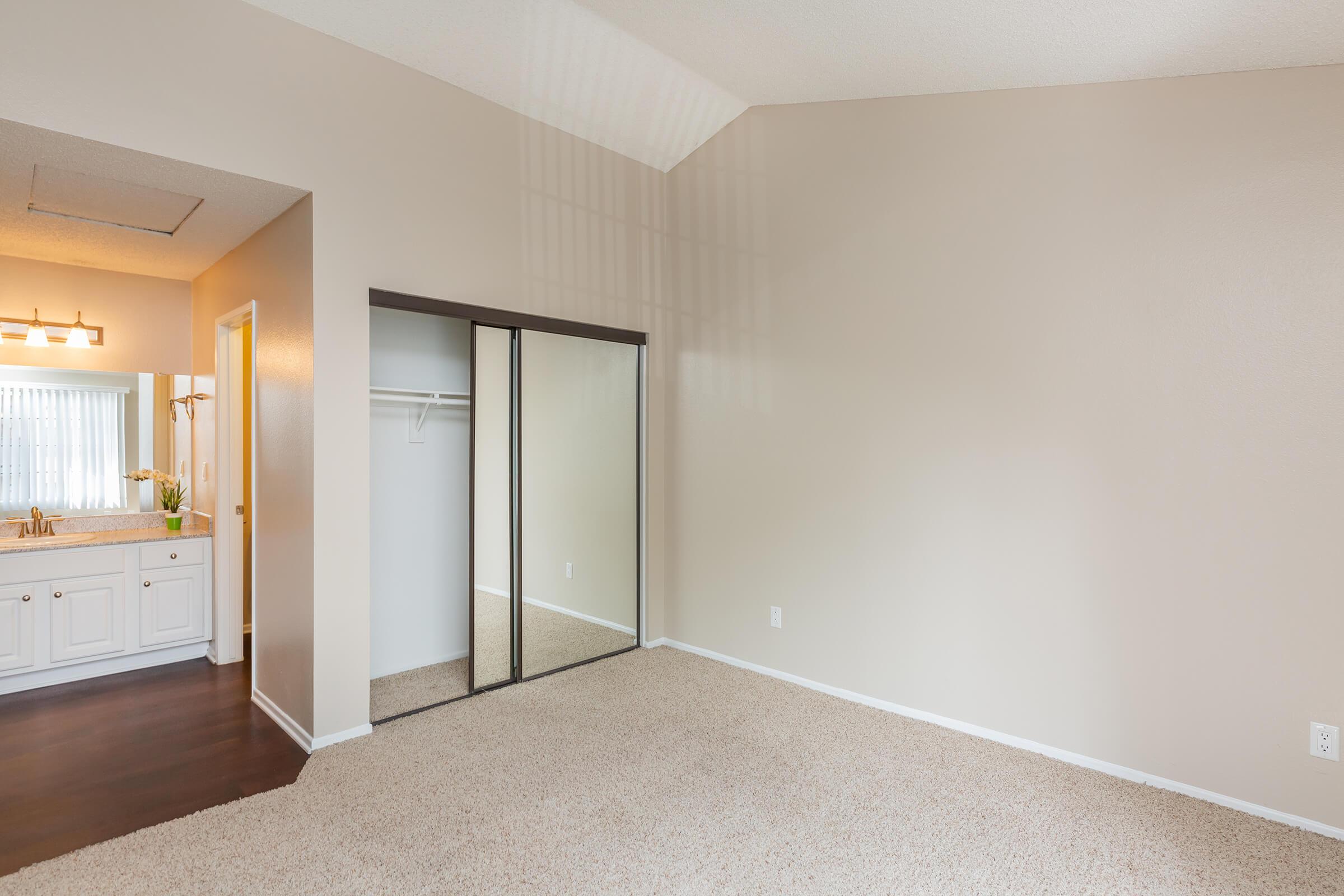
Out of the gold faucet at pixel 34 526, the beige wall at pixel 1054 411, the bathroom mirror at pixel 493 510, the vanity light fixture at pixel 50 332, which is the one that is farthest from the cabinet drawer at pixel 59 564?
the beige wall at pixel 1054 411

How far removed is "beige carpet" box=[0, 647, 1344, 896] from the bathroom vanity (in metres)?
1.95

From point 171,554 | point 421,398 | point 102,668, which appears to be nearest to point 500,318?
point 421,398

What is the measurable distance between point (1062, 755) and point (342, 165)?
3977mm

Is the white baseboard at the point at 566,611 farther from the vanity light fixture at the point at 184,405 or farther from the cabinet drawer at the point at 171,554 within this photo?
the vanity light fixture at the point at 184,405

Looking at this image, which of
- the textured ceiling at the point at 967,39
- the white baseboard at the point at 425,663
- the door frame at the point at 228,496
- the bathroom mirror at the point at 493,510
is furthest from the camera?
the door frame at the point at 228,496

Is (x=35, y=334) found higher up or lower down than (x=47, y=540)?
higher up

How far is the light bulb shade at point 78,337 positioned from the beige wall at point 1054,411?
377 cm

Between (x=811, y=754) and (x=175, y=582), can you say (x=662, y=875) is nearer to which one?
(x=811, y=754)

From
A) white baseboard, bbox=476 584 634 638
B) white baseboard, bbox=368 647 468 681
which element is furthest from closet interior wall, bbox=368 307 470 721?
white baseboard, bbox=476 584 634 638

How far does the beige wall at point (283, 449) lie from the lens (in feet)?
10.0

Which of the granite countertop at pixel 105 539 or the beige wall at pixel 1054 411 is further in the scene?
the granite countertop at pixel 105 539

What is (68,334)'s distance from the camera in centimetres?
412

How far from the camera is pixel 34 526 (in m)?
3.94

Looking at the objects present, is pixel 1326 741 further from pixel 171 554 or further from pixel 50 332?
pixel 50 332
